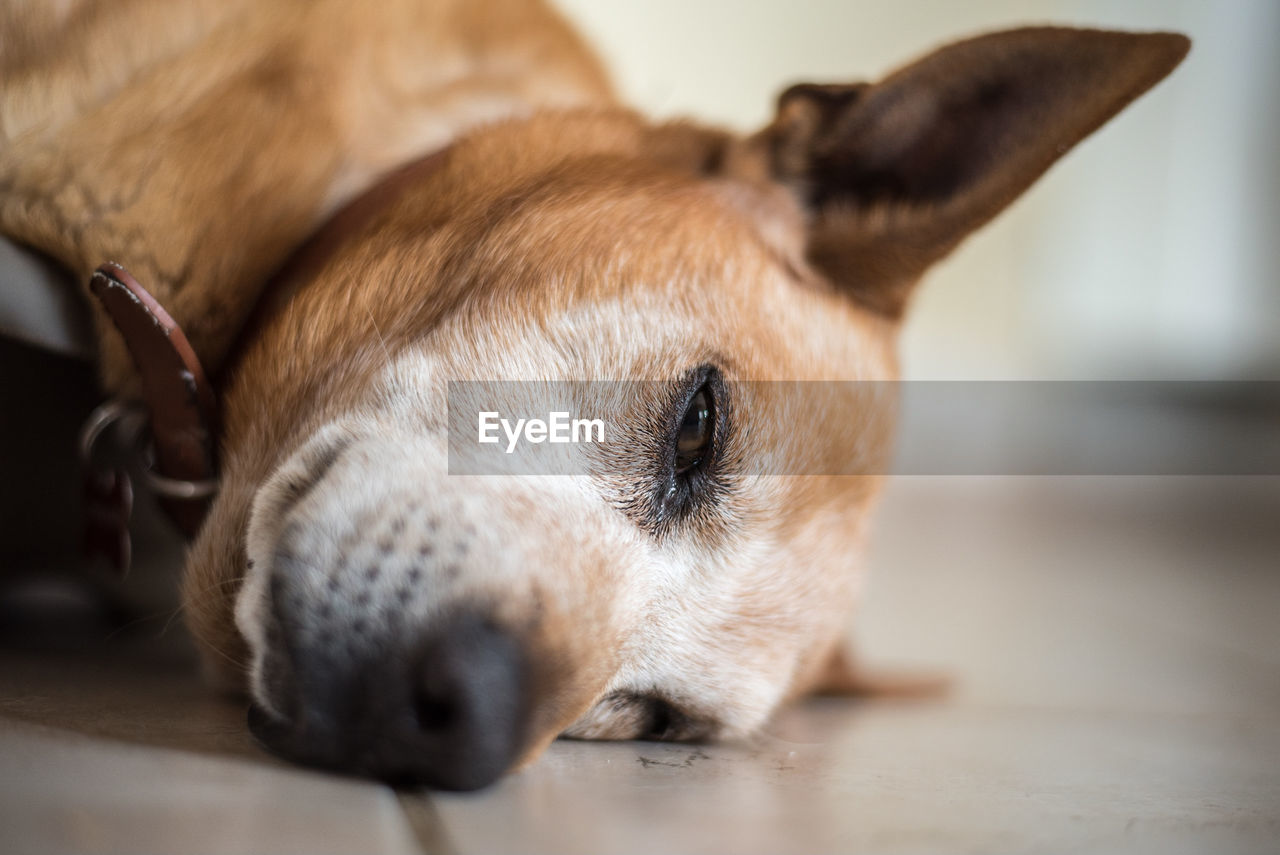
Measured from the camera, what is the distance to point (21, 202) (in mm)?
1137

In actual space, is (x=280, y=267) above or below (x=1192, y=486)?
above

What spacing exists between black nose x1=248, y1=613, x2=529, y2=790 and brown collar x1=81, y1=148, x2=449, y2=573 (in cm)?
38

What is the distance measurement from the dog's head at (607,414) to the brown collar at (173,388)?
43 mm

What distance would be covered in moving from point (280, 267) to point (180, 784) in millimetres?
658

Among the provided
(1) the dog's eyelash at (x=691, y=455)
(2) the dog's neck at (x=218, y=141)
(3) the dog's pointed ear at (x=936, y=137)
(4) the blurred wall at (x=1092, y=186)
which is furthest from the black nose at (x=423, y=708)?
(4) the blurred wall at (x=1092, y=186)

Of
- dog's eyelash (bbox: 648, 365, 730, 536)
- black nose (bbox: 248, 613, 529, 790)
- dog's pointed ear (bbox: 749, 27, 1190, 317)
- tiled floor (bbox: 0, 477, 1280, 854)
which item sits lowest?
tiled floor (bbox: 0, 477, 1280, 854)

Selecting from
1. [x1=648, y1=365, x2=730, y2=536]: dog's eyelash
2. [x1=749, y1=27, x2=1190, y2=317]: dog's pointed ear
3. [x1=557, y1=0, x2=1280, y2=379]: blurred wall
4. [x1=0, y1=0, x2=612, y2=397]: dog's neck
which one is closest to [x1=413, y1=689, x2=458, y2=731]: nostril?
[x1=648, y1=365, x2=730, y2=536]: dog's eyelash

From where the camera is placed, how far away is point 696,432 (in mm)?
1037

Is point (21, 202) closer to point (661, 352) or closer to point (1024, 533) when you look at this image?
point (661, 352)

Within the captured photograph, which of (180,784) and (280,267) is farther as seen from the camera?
(280,267)

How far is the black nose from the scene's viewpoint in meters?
0.76

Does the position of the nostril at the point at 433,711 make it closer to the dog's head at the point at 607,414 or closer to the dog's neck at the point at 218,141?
the dog's head at the point at 607,414

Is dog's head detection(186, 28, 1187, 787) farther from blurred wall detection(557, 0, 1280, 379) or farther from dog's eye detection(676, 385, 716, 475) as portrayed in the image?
blurred wall detection(557, 0, 1280, 379)

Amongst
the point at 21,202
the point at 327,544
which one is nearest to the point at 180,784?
the point at 327,544
